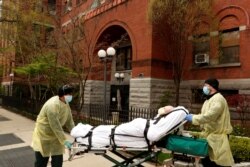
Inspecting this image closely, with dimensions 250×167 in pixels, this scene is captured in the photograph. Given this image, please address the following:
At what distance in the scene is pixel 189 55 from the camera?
18.7 m

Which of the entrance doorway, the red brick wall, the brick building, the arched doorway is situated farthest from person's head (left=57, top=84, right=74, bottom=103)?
the arched doorway

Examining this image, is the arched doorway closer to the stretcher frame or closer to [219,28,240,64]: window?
[219,28,240,64]: window

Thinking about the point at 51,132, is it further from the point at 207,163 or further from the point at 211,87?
the point at 211,87

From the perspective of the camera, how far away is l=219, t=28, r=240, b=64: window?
16.5 m

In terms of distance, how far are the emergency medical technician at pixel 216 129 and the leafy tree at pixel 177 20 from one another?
10579mm

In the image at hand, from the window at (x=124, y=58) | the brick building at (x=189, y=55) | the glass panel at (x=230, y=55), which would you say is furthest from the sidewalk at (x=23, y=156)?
the window at (x=124, y=58)

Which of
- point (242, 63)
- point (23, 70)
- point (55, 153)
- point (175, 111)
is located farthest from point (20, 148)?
point (242, 63)

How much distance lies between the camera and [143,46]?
19016mm

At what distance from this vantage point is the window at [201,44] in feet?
55.8

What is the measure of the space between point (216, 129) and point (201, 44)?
13.6 metres

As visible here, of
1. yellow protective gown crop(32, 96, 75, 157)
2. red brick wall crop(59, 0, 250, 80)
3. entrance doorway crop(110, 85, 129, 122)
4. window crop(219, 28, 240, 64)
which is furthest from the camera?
entrance doorway crop(110, 85, 129, 122)

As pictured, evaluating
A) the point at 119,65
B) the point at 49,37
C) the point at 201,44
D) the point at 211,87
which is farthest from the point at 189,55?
the point at 211,87

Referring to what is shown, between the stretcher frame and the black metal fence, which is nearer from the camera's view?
the stretcher frame

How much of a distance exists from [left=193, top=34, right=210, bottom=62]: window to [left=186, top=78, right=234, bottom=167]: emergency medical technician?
39.9 ft
